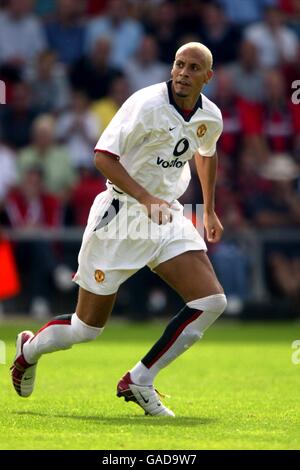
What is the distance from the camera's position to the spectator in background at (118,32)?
19.1 m

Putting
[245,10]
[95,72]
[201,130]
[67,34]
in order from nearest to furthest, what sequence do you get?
[201,130], [95,72], [67,34], [245,10]

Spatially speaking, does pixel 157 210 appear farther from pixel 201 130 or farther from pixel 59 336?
pixel 59 336

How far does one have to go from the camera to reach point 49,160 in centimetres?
1748

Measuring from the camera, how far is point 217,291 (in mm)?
8133

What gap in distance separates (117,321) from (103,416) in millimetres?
8907

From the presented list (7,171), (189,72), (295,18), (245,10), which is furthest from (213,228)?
(295,18)

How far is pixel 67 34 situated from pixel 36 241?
4.25 meters

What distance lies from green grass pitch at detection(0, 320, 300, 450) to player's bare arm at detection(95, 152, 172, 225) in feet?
4.32

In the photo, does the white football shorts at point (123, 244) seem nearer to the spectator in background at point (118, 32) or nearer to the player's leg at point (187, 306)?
the player's leg at point (187, 306)

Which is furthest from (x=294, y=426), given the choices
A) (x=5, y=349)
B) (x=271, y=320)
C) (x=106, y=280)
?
(x=271, y=320)

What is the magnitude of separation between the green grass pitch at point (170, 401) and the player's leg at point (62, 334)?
23cm

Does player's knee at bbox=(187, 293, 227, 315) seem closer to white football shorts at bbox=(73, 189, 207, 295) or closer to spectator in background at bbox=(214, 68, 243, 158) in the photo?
white football shorts at bbox=(73, 189, 207, 295)

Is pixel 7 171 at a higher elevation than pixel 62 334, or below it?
below

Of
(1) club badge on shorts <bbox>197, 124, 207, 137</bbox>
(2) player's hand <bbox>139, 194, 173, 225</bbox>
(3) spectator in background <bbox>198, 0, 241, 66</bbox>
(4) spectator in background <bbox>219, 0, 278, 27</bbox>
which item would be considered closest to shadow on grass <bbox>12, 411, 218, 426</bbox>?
(2) player's hand <bbox>139, 194, 173, 225</bbox>
